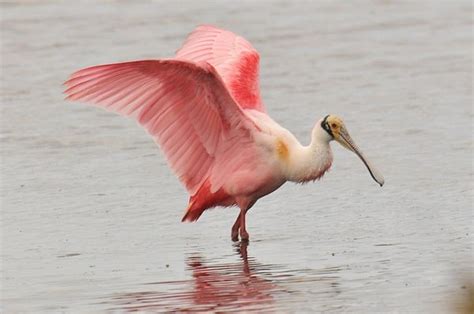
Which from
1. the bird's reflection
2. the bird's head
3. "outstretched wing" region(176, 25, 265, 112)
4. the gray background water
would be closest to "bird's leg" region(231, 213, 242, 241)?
the gray background water

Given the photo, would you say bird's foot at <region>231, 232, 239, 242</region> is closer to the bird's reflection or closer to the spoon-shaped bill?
the bird's reflection

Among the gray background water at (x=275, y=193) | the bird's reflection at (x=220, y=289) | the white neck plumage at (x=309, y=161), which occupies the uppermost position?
the bird's reflection at (x=220, y=289)

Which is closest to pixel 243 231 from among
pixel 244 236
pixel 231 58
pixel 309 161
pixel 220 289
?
pixel 244 236

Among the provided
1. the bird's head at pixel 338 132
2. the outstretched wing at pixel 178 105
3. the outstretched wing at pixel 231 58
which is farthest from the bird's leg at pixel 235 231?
the outstretched wing at pixel 231 58

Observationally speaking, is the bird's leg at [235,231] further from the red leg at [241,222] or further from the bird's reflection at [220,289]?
the bird's reflection at [220,289]

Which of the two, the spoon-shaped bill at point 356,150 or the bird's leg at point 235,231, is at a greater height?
the spoon-shaped bill at point 356,150

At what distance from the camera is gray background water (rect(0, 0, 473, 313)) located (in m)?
9.21

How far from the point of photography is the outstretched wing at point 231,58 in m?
11.7

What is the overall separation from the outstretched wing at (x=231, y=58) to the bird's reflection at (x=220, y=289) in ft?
6.39

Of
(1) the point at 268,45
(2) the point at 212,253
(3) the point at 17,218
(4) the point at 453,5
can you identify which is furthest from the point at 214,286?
(4) the point at 453,5

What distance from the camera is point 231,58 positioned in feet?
40.4

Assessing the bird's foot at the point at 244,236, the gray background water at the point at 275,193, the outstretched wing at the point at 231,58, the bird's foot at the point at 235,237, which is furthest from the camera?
the outstretched wing at the point at 231,58

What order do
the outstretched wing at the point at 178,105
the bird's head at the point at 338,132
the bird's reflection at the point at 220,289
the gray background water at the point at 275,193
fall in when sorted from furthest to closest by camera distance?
1. the bird's head at the point at 338,132
2. the outstretched wing at the point at 178,105
3. the gray background water at the point at 275,193
4. the bird's reflection at the point at 220,289

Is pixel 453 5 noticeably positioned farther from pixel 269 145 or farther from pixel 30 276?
pixel 30 276
